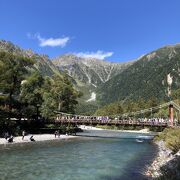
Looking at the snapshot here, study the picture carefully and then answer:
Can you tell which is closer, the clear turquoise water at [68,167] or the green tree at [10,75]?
the clear turquoise water at [68,167]

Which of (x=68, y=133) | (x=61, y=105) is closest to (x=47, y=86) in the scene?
(x=61, y=105)

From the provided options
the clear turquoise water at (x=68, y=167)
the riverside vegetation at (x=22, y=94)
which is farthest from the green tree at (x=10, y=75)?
the clear turquoise water at (x=68, y=167)

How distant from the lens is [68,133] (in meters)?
96.1

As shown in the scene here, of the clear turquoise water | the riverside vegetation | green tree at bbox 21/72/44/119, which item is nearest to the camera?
the clear turquoise water

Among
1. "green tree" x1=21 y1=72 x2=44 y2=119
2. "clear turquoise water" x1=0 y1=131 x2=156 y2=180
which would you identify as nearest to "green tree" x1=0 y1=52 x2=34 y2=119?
"green tree" x1=21 y1=72 x2=44 y2=119

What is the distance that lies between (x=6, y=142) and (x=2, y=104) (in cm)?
2184

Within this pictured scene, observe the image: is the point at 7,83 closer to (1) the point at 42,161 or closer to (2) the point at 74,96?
(2) the point at 74,96

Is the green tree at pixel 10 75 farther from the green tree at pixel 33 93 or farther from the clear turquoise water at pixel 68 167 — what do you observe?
the clear turquoise water at pixel 68 167

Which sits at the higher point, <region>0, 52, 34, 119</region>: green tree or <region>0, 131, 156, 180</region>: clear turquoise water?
<region>0, 52, 34, 119</region>: green tree

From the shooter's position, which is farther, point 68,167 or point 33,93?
point 33,93

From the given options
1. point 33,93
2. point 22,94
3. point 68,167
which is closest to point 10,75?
point 22,94

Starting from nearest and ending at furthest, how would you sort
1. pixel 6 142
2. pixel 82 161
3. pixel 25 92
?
Result: pixel 82 161
pixel 6 142
pixel 25 92

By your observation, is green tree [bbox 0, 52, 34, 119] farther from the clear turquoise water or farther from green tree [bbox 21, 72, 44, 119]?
the clear turquoise water

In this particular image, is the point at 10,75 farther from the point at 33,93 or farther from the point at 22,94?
the point at 33,93
